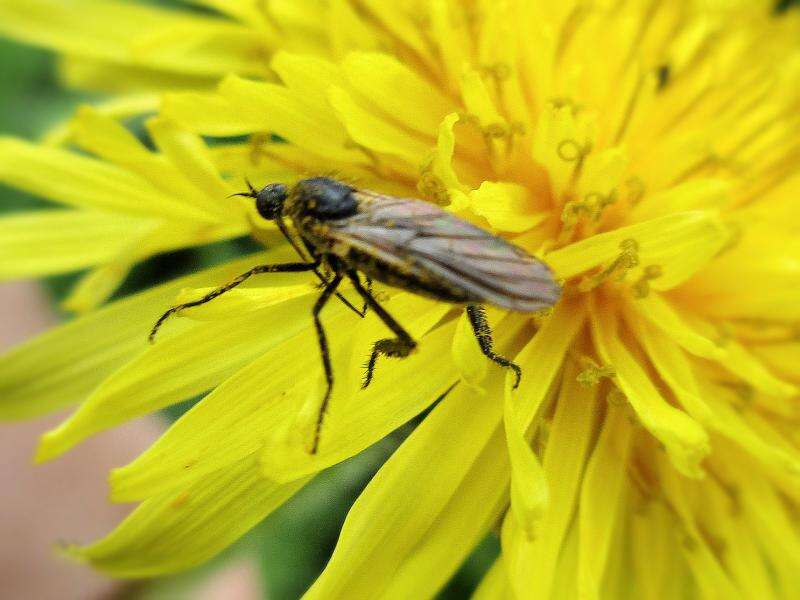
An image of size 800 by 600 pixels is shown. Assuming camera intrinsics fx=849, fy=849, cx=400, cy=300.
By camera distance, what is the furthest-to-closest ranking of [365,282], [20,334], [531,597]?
1. [20,334]
2. [365,282]
3. [531,597]

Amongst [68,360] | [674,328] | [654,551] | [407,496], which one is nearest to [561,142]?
[674,328]

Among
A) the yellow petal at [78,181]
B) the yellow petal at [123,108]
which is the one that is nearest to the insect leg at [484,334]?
the yellow petal at [78,181]

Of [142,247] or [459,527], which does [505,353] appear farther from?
[142,247]

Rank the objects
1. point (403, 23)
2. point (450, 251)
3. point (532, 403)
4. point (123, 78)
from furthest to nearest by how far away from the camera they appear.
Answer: point (123, 78)
point (403, 23)
point (532, 403)
point (450, 251)

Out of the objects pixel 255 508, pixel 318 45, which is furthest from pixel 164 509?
pixel 318 45

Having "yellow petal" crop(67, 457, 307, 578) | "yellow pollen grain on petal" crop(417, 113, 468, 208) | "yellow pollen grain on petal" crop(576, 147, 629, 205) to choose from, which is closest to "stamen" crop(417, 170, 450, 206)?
"yellow pollen grain on petal" crop(417, 113, 468, 208)

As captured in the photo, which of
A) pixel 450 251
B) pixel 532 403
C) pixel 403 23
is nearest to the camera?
pixel 450 251

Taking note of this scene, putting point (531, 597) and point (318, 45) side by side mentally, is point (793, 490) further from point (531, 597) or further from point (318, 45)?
point (318, 45)
